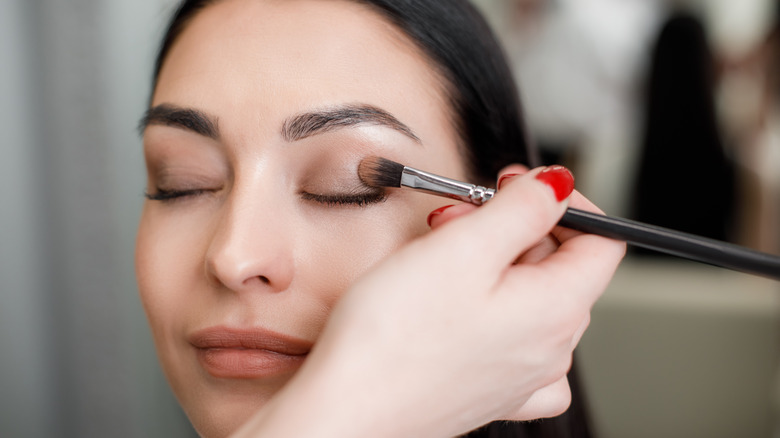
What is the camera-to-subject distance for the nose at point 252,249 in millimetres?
525

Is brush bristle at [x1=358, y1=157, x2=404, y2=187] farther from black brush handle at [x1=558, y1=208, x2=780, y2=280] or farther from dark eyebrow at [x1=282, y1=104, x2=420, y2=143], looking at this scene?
black brush handle at [x1=558, y1=208, x2=780, y2=280]

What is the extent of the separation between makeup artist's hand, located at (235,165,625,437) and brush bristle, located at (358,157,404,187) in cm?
15

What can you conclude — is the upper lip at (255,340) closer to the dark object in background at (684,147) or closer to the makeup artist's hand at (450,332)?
the makeup artist's hand at (450,332)

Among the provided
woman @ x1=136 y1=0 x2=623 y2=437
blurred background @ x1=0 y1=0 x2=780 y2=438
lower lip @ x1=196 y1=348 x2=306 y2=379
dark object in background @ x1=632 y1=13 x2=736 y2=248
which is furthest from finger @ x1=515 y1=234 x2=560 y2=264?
dark object in background @ x1=632 y1=13 x2=736 y2=248

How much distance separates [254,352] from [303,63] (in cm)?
30

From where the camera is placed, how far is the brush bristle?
1.81 ft

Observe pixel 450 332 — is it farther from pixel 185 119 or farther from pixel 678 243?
pixel 185 119

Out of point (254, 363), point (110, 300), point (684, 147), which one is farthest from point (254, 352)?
point (684, 147)

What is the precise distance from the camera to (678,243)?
0.45 m

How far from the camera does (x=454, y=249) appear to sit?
38cm

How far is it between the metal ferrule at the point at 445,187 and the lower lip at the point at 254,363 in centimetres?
20

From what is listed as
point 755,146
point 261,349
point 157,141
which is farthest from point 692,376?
point 157,141

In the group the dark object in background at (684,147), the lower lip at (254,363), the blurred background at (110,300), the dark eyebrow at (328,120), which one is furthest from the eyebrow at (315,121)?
the dark object in background at (684,147)

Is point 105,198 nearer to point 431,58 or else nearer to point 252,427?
point 431,58
